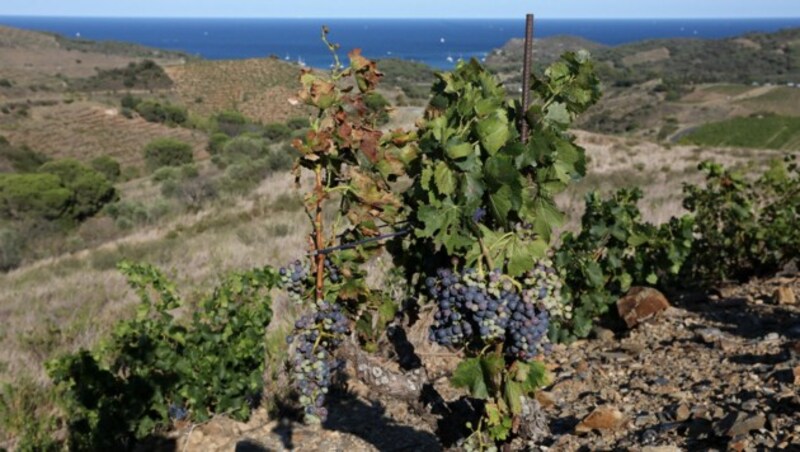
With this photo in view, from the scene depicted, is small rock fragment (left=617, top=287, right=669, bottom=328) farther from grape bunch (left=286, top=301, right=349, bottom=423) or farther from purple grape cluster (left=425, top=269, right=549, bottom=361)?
grape bunch (left=286, top=301, right=349, bottom=423)

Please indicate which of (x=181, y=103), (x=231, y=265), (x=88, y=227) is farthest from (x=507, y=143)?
(x=181, y=103)

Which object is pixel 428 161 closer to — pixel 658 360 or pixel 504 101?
pixel 504 101

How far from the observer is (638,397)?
165 inches

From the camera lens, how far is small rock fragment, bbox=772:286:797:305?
18.2ft

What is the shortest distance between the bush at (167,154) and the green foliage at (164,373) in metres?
34.5

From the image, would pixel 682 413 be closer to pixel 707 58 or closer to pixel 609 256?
pixel 609 256

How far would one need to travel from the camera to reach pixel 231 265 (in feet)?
33.1

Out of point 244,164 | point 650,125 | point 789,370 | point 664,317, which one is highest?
point 789,370

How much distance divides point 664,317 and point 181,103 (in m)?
60.2

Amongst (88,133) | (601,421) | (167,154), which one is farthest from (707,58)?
(601,421)

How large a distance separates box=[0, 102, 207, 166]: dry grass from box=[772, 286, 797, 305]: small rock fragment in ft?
124

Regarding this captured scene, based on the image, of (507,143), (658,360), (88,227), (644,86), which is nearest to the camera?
(507,143)

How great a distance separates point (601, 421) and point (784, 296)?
274 centimetres

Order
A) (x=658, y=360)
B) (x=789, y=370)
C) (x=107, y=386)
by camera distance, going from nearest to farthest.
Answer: (x=789, y=370), (x=107, y=386), (x=658, y=360)
